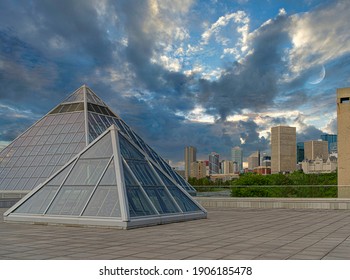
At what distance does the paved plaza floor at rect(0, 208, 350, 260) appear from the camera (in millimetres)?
11641

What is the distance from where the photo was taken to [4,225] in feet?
65.8

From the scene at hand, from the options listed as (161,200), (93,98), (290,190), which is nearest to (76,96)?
(93,98)

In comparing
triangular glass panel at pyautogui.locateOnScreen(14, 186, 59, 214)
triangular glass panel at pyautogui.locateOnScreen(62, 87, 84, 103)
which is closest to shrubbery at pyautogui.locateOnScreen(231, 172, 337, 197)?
triangular glass panel at pyautogui.locateOnScreen(14, 186, 59, 214)

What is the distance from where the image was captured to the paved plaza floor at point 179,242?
11.6 meters

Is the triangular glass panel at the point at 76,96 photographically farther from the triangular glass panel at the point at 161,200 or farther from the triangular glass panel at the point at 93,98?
the triangular glass panel at the point at 161,200

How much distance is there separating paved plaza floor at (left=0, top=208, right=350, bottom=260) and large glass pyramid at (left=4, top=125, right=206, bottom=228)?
29.3 inches

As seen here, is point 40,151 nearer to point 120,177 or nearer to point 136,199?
point 120,177

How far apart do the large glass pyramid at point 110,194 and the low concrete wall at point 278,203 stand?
1238cm

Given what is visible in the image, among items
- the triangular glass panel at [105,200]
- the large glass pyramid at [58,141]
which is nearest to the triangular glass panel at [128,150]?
the triangular glass panel at [105,200]

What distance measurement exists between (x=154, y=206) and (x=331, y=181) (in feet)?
116

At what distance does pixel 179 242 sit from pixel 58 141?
3362cm

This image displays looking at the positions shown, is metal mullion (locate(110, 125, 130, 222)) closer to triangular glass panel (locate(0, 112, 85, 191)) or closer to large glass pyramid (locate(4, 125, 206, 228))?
large glass pyramid (locate(4, 125, 206, 228))

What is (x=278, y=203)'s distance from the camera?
34.2m

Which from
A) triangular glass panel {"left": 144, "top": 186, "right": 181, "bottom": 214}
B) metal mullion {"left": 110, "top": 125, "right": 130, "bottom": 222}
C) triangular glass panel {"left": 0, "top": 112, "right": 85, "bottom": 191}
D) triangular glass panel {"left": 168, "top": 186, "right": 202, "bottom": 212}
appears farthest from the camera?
triangular glass panel {"left": 0, "top": 112, "right": 85, "bottom": 191}
